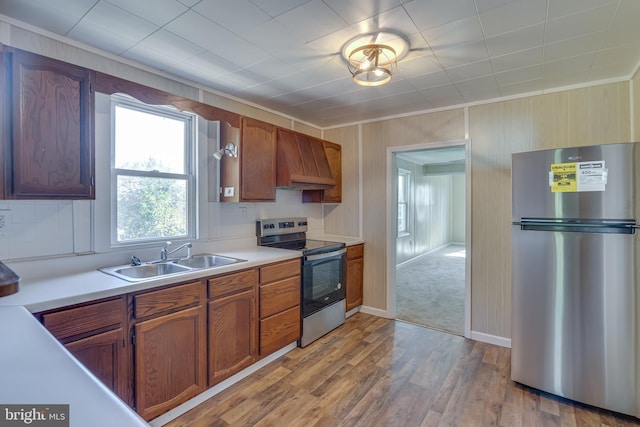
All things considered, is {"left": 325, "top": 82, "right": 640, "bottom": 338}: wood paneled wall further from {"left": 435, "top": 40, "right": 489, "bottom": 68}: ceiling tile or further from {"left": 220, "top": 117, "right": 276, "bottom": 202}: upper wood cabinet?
{"left": 220, "top": 117, "right": 276, "bottom": 202}: upper wood cabinet

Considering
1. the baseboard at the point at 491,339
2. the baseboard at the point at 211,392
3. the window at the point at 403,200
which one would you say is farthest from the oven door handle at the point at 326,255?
the window at the point at 403,200

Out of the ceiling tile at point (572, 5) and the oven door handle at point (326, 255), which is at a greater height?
the ceiling tile at point (572, 5)

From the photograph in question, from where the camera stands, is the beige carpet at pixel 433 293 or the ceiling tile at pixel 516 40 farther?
the beige carpet at pixel 433 293

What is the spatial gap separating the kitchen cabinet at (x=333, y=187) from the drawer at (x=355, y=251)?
2.21 feet

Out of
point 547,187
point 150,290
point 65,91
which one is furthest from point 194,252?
point 547,187

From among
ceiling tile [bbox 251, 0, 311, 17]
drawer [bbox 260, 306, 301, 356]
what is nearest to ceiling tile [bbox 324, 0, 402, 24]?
ceiling tile [bbox 251, 0, 311, 17]

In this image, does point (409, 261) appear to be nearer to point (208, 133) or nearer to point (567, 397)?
point (567, 397)

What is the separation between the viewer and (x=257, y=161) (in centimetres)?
291

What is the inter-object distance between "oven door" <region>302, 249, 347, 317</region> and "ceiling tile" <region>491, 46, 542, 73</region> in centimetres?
218

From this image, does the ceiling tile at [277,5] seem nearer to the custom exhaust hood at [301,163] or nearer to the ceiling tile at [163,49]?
the ceiling tile at [163,49]

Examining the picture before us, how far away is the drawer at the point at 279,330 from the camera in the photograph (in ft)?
8.40

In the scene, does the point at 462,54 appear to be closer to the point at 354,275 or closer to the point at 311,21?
the point at 311,21

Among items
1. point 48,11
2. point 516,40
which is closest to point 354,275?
point 516,40

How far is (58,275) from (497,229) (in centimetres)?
357
